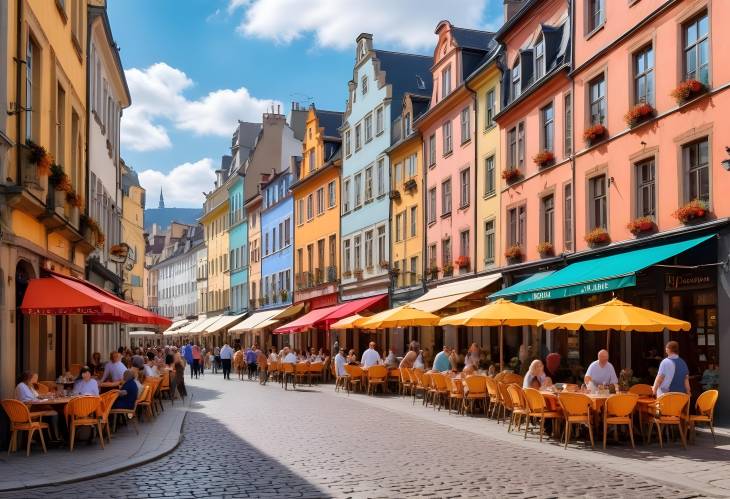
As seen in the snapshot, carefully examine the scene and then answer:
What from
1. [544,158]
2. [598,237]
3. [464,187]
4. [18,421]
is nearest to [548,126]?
[544,158]

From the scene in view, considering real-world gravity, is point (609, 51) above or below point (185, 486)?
above

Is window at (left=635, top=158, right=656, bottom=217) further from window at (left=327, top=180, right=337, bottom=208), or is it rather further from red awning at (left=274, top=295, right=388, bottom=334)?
window at (left=327, top=180, right=337, bottom=208)

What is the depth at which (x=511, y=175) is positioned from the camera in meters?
31.2

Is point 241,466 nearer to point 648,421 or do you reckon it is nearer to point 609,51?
point 648,421

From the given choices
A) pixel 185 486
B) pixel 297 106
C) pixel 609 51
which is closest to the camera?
pixel 185 486

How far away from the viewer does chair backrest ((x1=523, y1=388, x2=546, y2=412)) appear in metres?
16.1

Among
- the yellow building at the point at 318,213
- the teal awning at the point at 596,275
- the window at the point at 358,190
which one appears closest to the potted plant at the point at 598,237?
the teal awning at the point at 596,275

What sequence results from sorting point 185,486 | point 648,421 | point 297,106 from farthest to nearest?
point 297,106 < point 648,421 < point 185,486

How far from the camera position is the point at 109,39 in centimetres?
3186

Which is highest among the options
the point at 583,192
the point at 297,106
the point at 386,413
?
the point at 297,106

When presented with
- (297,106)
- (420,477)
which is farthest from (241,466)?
(297,106)

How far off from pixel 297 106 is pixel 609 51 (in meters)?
50.9

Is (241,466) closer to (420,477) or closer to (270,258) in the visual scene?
(420,477)

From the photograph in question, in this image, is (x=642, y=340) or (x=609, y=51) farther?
(x=609, y=51)
